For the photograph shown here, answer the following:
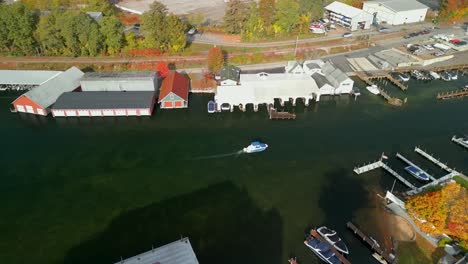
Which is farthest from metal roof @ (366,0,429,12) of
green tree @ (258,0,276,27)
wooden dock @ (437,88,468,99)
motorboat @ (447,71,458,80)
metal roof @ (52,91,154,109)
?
metal roof @ (52,91,154,109)

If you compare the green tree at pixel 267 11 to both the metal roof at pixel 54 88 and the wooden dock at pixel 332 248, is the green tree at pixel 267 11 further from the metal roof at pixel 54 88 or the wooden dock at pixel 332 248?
the wooden dock at pixel 332 248

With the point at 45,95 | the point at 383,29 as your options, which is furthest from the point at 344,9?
the point at 45,95

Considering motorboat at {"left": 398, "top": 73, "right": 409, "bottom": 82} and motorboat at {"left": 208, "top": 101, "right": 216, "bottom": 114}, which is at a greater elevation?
motorboat at {"left": 398, "top": 73, "right": 409, "bottom": 82}

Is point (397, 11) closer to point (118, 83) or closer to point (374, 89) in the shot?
point (374, 89)

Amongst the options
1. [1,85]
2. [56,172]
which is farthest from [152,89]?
[1,85]

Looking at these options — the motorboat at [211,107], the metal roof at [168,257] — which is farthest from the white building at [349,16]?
the metal roof at [168,257]

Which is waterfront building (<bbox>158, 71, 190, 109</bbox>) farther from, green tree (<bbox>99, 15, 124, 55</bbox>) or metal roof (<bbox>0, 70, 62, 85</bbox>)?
metal roof (<bbox>0, 70, 62, 85</bbox>)
